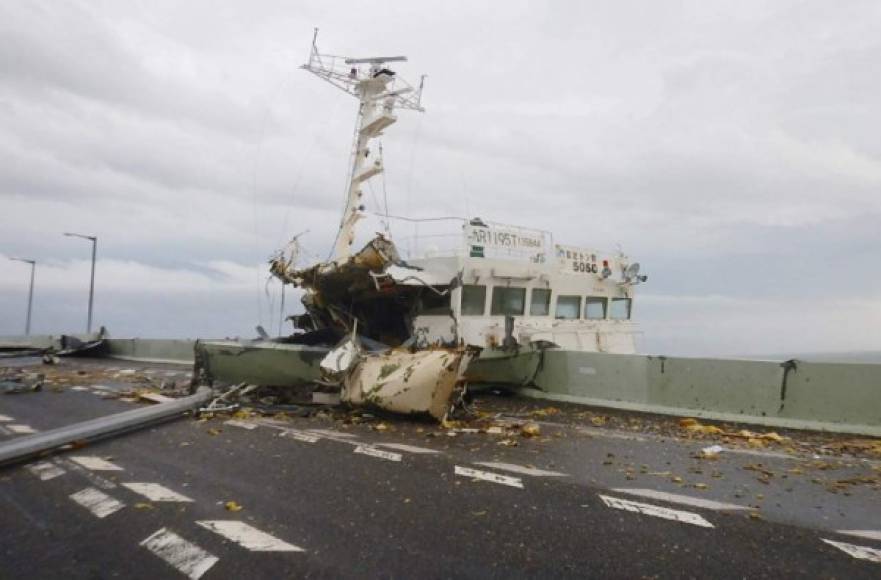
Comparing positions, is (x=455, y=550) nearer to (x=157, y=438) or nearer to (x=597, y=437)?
(x=597, y=437)

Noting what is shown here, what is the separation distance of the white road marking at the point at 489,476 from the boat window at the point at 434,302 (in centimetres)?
797

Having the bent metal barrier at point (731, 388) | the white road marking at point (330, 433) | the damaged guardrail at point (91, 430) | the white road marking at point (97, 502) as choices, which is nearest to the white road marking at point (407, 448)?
the white road marking at point (330, 433)

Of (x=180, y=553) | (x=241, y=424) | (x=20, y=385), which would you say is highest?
(x=180, y=553)

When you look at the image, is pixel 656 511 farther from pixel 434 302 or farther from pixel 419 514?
pixel 434 302

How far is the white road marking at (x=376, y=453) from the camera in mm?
6184

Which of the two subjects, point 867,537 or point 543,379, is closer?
point 867,537

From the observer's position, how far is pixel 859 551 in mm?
3650

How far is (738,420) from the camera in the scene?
864 centimetres

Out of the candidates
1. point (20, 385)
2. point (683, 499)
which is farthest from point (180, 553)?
point (20, 385)

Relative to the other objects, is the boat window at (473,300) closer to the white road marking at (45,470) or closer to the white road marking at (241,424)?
the white road marking at (241,424)

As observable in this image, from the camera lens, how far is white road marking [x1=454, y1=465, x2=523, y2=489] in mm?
5160

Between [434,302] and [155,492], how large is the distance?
30.5 ft

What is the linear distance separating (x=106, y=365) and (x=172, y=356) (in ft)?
7.12

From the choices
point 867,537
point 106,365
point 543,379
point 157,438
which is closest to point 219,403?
point 157,438
